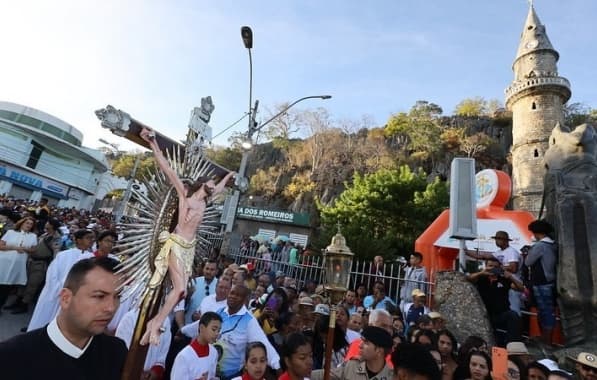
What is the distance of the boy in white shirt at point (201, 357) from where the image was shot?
2.95m

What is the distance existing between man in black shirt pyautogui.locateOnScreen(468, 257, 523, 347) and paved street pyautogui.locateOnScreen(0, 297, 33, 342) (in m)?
7.03

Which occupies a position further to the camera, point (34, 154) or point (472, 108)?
point (472, 108)

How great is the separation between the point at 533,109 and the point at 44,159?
41.3m

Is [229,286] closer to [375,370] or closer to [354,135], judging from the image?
[375,370]

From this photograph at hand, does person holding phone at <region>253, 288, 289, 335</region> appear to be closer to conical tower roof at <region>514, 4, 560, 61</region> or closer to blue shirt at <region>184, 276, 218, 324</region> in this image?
blue shirt at <region>184, 276, 218, 324</region>

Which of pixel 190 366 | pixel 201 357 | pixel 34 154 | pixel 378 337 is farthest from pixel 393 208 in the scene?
pixel 34 154

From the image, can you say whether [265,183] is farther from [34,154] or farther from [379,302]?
[379,302]

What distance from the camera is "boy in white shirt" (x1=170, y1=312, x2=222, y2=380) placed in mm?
2948

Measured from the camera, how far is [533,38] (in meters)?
28.7

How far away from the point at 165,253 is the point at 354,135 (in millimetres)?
35672

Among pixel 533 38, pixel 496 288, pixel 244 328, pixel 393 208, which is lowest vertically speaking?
pixel 244 328

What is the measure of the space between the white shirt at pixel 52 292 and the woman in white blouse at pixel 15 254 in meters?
2.11

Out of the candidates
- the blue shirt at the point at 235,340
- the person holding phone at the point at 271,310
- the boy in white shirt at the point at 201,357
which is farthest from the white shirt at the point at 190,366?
the person holding phone at the point at 271,310

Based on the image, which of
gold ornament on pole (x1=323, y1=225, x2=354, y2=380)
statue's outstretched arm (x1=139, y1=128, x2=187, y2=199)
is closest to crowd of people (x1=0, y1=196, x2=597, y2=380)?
gold ornament on pole (x1=323, y1=225, x2=354, y2=380)
